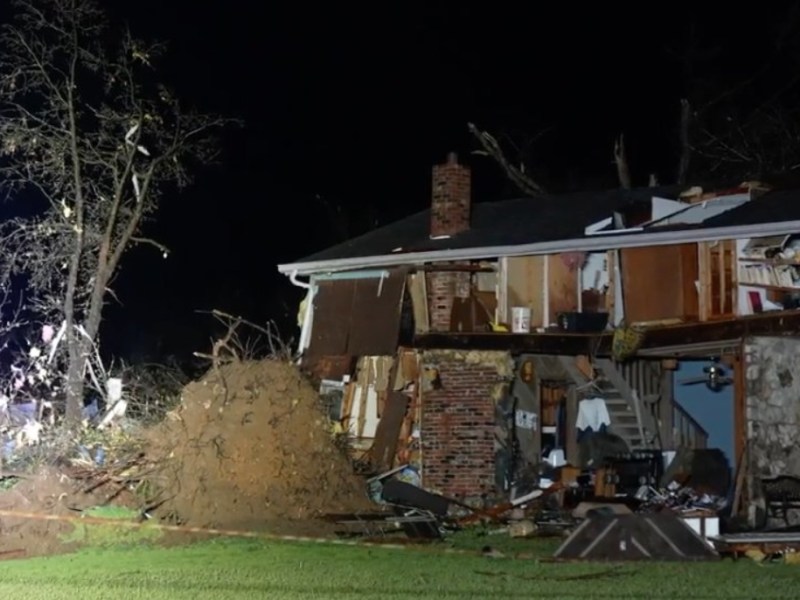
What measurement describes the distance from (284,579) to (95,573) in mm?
1863

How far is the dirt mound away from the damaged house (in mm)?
2599

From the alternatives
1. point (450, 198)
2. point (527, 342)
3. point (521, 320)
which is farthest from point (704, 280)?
point (450, 198)

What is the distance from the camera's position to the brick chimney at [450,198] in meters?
20.9

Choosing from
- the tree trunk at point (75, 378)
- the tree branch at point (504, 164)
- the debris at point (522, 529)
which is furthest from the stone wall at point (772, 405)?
the tree branch at point (504, 164)

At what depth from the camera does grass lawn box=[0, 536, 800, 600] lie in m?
10.5

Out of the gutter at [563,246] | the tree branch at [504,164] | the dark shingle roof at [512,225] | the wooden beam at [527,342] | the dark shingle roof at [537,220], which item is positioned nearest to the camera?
the gutter at [563,246]

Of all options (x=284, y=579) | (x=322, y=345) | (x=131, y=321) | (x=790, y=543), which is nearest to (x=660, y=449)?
(x=322, y=345)

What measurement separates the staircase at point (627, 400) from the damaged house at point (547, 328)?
3 centimetres

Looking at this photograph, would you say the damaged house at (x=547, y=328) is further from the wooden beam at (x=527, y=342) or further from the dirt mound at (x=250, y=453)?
the dirt mound at (x=250, y=453)

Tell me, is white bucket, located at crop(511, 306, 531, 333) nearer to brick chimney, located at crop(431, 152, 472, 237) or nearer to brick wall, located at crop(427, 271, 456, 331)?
brick wall, located at crop(427, 271, 456, 331)

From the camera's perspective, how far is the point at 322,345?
20.8 meters

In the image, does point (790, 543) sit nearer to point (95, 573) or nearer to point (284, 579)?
point (284, 579)

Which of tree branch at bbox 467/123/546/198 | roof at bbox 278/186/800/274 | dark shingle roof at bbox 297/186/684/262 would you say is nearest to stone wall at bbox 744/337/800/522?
roof at bbox 278/186/800/274

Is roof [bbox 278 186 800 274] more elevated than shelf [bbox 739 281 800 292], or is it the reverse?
roof [bbox 278 186 800 274]
